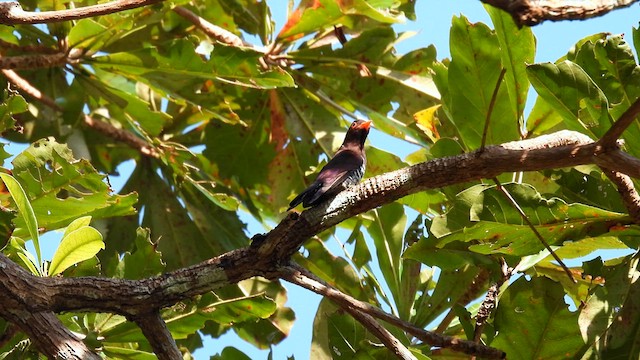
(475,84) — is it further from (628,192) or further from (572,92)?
→ (628,192)

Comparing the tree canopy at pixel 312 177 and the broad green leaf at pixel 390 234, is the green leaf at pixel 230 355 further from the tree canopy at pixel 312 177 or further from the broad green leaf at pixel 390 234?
the broad green leaf at pixel 390 234

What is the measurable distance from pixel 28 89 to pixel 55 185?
1155 mm

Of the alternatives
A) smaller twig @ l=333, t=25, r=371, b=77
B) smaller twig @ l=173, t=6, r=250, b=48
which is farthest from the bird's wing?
smaller twig @ l=173, t=6, r=250, b=48

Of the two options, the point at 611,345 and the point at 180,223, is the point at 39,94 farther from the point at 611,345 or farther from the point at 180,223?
the point at 611,345

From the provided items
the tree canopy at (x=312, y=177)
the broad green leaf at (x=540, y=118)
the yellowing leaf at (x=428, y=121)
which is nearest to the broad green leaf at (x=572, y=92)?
the tree canopy at (x=312, y=177)

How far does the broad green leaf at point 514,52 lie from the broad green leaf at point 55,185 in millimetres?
1408

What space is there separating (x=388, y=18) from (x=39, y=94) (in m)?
1.66

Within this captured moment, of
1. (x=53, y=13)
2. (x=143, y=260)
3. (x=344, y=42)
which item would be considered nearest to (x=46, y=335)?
(x=143, y=260)

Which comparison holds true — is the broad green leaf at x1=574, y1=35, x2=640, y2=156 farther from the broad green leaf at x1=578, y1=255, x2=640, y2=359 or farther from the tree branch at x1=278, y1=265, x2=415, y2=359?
the tree branch at x1=278, y1=265, x2=415, y2=359

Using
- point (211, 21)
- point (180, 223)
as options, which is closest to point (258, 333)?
point (180, 223)

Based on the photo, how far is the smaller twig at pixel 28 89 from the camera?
4062 mm

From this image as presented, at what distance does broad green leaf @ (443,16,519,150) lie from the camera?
294cm

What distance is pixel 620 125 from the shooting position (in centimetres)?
198

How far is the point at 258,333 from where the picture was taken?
14.1ft
